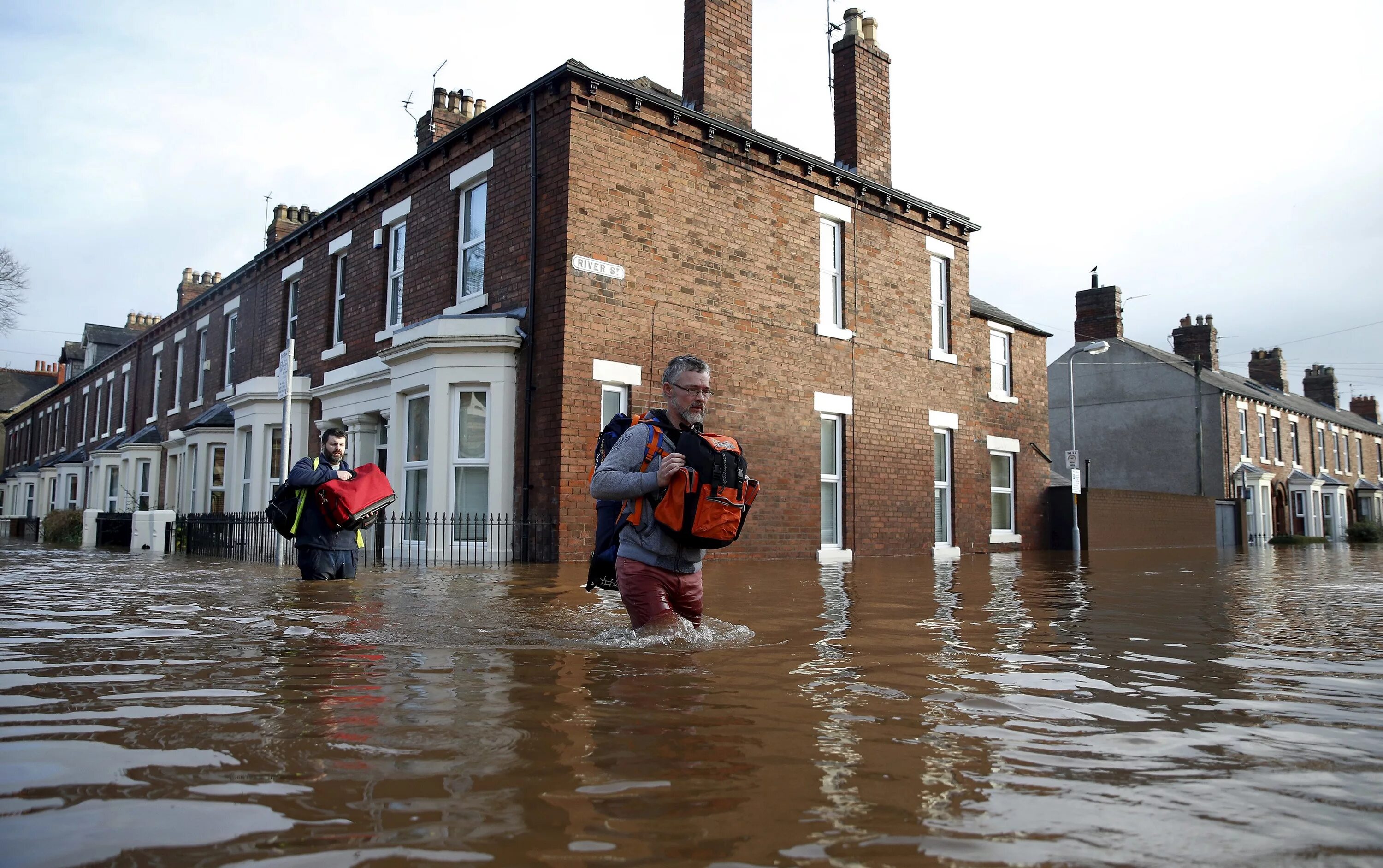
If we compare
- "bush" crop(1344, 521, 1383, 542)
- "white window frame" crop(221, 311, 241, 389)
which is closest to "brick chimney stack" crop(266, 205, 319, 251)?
"white window frame" crop(221, 311, 241, 389)

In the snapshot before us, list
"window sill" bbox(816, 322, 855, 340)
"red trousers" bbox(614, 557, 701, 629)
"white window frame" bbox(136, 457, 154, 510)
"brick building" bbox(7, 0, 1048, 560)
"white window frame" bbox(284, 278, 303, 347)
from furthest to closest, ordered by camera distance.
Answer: "white window frame" bbox(136, 457, 154, 510)
"white window frame" bbox(284, 278, 303, 347)
"window sill" bbox(816, 322, 855, 340)
"brick building" bbox(7, 0, 1048, 560)
"red trousers" bbox(614, 557, 701, 629)

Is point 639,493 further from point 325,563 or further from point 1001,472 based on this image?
point 1001,472

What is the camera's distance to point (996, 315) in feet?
74.0

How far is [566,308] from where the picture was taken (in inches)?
529

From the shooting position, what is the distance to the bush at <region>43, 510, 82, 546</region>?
23.3 metres

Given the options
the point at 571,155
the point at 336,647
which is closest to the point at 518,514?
the point at 571,155

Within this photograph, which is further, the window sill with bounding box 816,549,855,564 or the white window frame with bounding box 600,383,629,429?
the window sill with bounding box 816,549,855,564

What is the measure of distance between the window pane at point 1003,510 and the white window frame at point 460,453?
13.1m

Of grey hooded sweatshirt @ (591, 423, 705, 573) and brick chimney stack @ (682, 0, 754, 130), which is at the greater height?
brick chimney stack @ (682, 0, 754, 130)

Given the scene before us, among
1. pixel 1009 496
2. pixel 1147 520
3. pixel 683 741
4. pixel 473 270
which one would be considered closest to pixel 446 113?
pixel 473 270

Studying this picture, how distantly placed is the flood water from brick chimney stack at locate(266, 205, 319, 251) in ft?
69.8

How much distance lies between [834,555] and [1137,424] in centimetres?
2614

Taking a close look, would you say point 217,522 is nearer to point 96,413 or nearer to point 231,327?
point 231,327

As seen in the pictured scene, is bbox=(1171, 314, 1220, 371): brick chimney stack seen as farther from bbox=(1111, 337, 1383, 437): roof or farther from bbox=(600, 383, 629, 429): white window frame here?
bbox=(600, 383, 629, 429): white window frame
